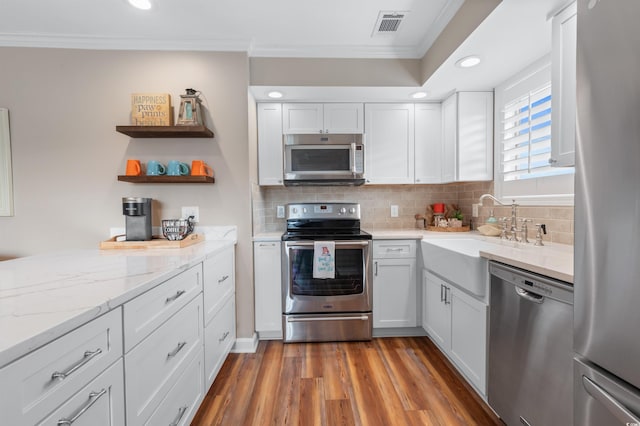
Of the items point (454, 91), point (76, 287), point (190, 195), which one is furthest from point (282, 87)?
point (76, 287)

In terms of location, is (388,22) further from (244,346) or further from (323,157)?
(244,346)

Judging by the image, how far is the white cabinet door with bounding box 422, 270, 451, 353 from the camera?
6.36 feet

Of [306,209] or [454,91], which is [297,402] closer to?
[306,209]

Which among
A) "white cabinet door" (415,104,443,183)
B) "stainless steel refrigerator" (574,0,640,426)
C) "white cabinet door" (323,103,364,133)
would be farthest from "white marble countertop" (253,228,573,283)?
"white cabinet door" (323,103,364,133)

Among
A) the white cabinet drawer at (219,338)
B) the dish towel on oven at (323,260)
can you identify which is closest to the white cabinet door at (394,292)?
the dish towel on oven at (323,260)

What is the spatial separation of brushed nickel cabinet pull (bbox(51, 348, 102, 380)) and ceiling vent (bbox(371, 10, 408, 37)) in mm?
2242

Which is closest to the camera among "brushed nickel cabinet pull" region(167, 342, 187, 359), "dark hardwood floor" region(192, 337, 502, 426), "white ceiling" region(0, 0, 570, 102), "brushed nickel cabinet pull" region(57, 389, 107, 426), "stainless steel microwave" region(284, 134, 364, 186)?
"brushed nickel cabinet pull" region(57, 389, 107, 426)

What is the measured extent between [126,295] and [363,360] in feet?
5.57

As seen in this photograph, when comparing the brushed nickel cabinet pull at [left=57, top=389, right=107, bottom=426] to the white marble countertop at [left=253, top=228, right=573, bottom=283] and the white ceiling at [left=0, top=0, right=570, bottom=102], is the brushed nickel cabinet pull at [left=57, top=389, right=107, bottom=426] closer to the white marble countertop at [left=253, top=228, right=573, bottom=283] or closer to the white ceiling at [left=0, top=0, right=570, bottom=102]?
the white marble countertop at [left=253, top=228, right=573, bottom=283]

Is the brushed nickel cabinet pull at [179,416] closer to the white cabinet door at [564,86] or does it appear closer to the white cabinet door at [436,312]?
the white cabinet door at [436,312]

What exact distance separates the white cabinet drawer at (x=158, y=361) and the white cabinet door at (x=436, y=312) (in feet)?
5.29

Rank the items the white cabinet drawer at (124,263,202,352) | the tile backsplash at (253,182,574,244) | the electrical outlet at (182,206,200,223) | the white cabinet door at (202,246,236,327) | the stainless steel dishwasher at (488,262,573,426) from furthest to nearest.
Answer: the tile backsplash at (253,182,574,244), the electrical outlet at (182,206,200,223), the white cabinet door at (202,246,236,327), the stainless steel dishwasher at (488,262,573,426), the white cabinet drawer at (124,263,202,352)

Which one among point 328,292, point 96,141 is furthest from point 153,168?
point 328,292

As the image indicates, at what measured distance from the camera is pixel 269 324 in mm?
2297
